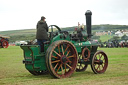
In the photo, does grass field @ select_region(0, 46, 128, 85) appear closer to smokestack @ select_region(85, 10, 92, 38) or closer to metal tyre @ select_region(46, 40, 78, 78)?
metal tyre @ select_region(46, 40, 78, 78)

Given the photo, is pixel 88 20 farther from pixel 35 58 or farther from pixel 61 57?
pixel 35 58

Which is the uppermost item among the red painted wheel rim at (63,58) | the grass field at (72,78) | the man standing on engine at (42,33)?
the man standing on engine at (42,33)

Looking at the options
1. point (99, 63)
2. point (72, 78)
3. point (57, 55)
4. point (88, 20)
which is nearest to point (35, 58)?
point (57, 55)

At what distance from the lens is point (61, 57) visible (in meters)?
8.02

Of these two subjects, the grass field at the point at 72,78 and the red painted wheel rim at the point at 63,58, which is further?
the red painted wheel rim at the point at 63,58

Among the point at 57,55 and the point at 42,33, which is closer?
the point at 57,55

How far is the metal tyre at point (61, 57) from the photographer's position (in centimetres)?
758

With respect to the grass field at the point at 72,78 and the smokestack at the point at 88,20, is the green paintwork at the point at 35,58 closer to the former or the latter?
the grass field at the point at 72,78

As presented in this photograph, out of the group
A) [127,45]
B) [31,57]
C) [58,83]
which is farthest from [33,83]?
[127,45]

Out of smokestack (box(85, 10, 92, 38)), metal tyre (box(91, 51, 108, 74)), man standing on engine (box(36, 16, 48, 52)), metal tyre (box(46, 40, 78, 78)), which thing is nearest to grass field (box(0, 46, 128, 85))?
metal tyre (box(91, 51, 108, 74))

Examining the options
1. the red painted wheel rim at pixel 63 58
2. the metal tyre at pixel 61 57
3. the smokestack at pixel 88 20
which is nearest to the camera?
the metal tyre at pixel 61 57

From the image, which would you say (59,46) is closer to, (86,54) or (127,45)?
(86,54)

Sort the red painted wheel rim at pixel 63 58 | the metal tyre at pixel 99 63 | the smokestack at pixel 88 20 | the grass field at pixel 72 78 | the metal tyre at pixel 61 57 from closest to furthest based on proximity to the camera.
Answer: the grass field at pixel 72 78 → the metal tyre at pixel 61 57 → the red painted wheel rim at pixel 63 58 → the metal tyre at pixel 99 63 → the smokestack at pixel 88 20

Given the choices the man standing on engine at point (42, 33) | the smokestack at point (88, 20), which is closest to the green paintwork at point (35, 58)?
the man standing on engine at point (42, 33)
